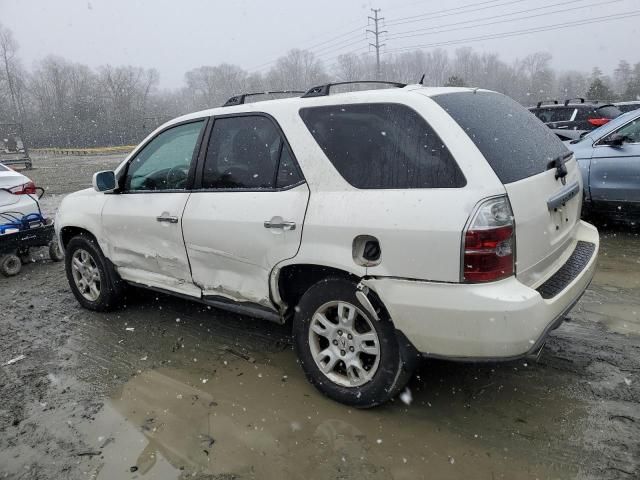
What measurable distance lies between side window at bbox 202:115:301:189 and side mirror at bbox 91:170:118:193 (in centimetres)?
104

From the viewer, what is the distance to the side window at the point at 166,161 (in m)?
3.80

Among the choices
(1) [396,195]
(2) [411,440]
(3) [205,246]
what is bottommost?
(2) [411,440]

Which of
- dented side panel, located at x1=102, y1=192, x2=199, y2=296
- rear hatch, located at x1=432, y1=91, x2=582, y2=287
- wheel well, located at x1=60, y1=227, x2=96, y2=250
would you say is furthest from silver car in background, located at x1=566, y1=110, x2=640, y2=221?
wheel well, located at x1=60, y1=227, x2=96, y2=250

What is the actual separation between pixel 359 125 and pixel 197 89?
106 meters

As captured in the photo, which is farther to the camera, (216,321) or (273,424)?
(216,321)

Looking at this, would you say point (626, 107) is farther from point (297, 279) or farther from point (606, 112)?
point (297, 279)

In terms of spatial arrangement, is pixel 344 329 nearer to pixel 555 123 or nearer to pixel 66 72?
pixel 555 123

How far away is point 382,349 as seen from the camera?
2.79m

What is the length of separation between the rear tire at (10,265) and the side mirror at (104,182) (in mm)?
2884

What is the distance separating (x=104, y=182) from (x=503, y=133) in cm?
305

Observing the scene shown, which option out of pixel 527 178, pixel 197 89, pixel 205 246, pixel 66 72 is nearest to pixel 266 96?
pixel 205 246

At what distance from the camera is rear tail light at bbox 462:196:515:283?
2.43 metres

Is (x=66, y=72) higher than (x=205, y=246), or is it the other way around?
(x=66, y=72)

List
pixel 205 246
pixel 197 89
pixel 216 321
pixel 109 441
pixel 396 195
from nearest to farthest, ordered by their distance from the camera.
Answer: pixel 396 195 → pixel 109 441 → pixel 205 246 → pixel 216 321 → pixel 197 89
